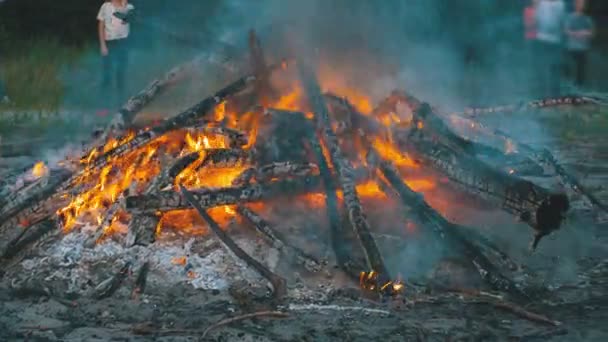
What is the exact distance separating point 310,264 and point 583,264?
219cm

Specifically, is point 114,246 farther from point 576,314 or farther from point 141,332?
point 576,314

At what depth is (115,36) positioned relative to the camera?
10.1 metres

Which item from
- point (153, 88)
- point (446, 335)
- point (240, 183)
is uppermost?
point (153, 88)

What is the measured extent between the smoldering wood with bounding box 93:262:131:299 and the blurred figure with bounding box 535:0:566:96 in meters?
9.33

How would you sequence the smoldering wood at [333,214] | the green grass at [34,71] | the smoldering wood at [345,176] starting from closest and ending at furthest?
the smoldering wood at [345,176]
the smoldering wood at [333,214]
the green grass at [34,71]

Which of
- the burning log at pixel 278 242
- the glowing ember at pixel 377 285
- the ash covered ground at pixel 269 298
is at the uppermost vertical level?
the burning log at pixel 278 242

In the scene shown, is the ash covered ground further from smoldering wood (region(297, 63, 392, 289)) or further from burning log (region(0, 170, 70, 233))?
burning log (region(0, 170, 70, 233))

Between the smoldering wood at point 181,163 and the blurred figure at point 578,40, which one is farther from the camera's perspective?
the blurred figure at point 578,40

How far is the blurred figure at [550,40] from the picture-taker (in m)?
12.0

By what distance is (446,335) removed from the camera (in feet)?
12.9

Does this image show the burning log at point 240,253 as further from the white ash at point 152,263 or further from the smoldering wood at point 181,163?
the smoldering wood at point 181,163

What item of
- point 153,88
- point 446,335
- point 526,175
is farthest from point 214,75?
point 446,335

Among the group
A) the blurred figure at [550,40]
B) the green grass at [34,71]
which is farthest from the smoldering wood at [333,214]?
the blurred figure at [550,40]

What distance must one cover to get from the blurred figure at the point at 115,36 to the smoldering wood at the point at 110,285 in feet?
20.4
